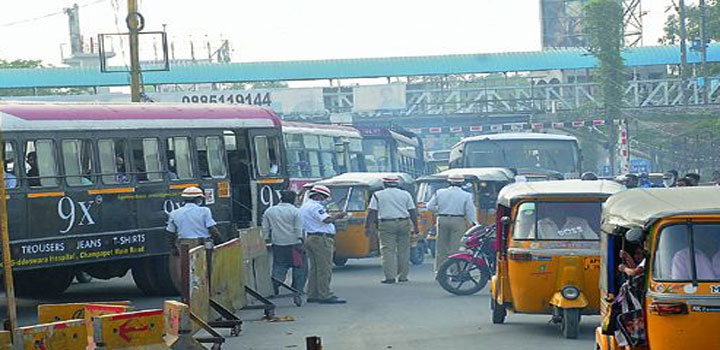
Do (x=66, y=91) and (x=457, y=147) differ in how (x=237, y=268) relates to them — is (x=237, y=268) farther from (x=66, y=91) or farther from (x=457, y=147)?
(x=66, y=91)

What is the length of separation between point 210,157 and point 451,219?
158 inches

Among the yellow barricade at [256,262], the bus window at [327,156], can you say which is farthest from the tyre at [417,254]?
the bus window at [327,156]

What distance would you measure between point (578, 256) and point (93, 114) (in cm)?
827

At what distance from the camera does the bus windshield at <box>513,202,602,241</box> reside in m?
14.7

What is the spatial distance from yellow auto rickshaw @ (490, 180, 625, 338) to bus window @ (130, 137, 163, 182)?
23.0 feet

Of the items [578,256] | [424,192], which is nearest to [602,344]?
[578,256]

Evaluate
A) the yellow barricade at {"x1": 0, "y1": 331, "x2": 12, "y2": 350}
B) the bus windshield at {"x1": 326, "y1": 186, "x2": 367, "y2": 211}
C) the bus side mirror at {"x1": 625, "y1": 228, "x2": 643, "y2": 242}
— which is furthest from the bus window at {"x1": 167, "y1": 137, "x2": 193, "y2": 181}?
the bus side mirror at {"x1": 625, "y1": 228, "x2": 643, "y2": 242}

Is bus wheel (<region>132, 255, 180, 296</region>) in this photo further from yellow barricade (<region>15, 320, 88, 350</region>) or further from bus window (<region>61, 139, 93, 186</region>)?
yellow barricade (<region>15, 320, 88, 350</region>)

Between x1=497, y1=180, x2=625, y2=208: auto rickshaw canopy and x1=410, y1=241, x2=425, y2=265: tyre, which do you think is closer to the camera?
x1=497, y1=180, x2=625, y2=208: auto rickshaw canopy

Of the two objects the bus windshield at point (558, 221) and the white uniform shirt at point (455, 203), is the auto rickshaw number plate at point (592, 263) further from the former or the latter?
the white uniform shirt at point (455, 203)

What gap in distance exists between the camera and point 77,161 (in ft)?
63.3

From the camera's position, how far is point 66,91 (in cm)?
6950

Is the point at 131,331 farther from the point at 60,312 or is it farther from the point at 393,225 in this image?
the point at 393,225

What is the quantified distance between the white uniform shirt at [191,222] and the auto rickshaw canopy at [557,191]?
4.53 meters
